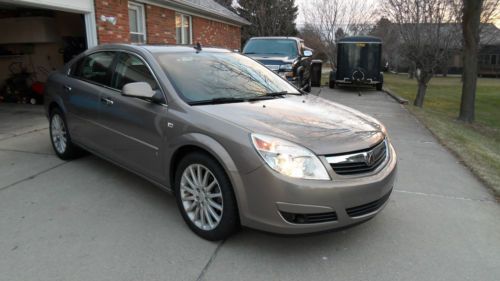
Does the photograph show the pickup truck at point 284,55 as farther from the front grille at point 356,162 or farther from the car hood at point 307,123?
the front grille at point 356,162

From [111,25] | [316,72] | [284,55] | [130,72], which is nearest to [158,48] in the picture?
[130,72]

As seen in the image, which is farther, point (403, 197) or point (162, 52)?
point (403, 197)

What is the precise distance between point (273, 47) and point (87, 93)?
871cm

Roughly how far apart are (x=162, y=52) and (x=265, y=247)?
7.35 ft

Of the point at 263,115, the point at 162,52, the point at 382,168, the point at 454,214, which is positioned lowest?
the point at 454,214

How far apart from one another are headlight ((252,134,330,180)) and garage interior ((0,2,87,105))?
928 cm

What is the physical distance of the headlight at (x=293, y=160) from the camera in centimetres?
286

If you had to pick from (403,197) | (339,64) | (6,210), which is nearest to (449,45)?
(339,64)

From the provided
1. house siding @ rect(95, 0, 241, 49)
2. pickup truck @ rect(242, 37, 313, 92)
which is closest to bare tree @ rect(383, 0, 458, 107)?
pickup truck @ rect(242, 37, 313, 92)

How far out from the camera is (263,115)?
134 inches

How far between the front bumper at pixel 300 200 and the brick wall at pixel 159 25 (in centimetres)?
908

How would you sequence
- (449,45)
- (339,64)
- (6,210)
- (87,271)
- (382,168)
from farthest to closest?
1. (339,64)
2. (449,45)
3. (6,210)
4. (382,168)
5. (87,271)

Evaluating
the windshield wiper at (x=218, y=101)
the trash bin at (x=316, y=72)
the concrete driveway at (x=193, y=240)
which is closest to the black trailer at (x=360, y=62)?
the trash bin at (x=316, y=72)

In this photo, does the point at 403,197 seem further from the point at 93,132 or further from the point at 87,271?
the point at 93,132
